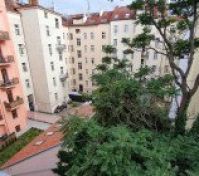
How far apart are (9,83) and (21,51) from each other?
4.96 meters

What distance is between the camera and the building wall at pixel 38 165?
35.9 ft

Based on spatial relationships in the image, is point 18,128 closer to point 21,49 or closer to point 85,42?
point 21,49

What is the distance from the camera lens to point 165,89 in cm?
697

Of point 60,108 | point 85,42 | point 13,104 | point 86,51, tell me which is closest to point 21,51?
point 13,104

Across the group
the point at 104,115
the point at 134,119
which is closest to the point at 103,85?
the point at 104,115

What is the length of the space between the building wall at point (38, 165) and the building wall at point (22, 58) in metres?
11.9

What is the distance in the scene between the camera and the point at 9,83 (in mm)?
17234

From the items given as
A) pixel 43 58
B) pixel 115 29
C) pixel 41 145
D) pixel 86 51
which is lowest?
pixel 41 145

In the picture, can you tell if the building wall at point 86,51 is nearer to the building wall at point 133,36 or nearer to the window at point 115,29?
the window at point 115,29

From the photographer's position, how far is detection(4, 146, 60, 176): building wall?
10.9 m

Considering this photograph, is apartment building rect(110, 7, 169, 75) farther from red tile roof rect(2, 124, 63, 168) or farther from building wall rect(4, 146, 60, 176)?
building wall rect(4, 146, 60, 176)

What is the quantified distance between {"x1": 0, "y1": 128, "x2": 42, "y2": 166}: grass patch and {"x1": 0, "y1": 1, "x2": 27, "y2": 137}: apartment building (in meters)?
1.38

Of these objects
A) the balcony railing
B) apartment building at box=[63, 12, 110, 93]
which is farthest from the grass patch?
apartment building at box=[63, 12, 110, 93]

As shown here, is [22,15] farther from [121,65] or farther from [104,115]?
[104,115]
